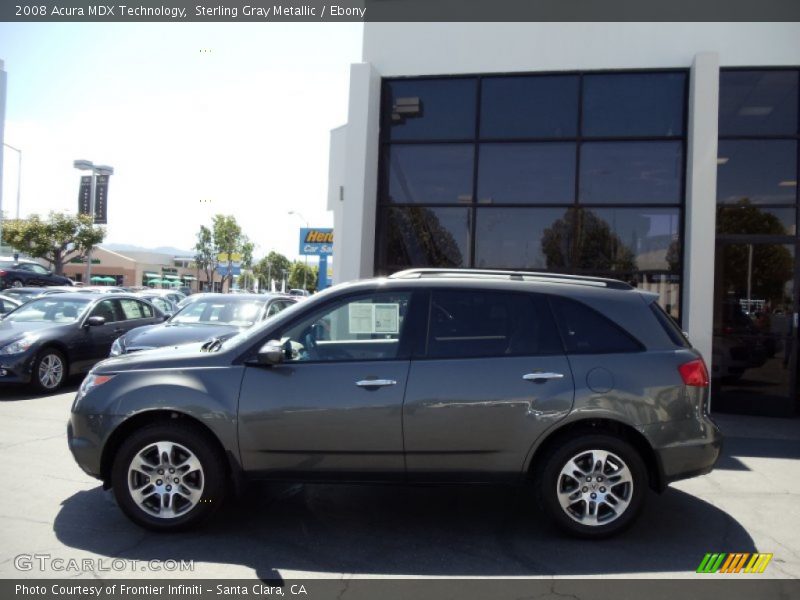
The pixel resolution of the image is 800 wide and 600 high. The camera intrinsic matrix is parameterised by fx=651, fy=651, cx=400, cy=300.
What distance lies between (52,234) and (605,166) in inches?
1502

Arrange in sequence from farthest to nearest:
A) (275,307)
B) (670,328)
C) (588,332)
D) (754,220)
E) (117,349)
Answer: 1. (275,307)
2. (754,220)
3. (117,349)
4. (670,328)
5. (588,332)

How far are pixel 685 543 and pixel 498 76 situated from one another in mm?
7699

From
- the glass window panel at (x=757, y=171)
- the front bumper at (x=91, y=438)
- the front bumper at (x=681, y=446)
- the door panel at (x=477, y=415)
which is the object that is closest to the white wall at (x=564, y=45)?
the glass window panel at (x=757, y=171)

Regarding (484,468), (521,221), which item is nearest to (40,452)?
(484,468)

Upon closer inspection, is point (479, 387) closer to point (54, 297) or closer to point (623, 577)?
point (623, 577)

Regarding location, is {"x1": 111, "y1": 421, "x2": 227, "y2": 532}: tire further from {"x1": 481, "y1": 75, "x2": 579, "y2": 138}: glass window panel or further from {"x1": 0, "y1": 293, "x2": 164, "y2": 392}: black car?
{"x1": 481, "y1": 75, "x2": 579, "y2": 138}: glass window panel

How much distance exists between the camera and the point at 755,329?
932cm

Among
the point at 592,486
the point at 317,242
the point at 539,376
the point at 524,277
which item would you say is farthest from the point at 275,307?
the point at 317,242

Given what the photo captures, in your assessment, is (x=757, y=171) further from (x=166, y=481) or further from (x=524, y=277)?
(x=166, y=481)

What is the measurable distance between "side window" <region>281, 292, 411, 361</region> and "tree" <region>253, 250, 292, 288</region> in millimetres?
95463

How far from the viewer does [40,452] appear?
6266 millimetres

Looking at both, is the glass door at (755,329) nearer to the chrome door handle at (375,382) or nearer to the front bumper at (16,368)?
the chrome door handle at (375,382)

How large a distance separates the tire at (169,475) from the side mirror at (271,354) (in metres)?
0.69
